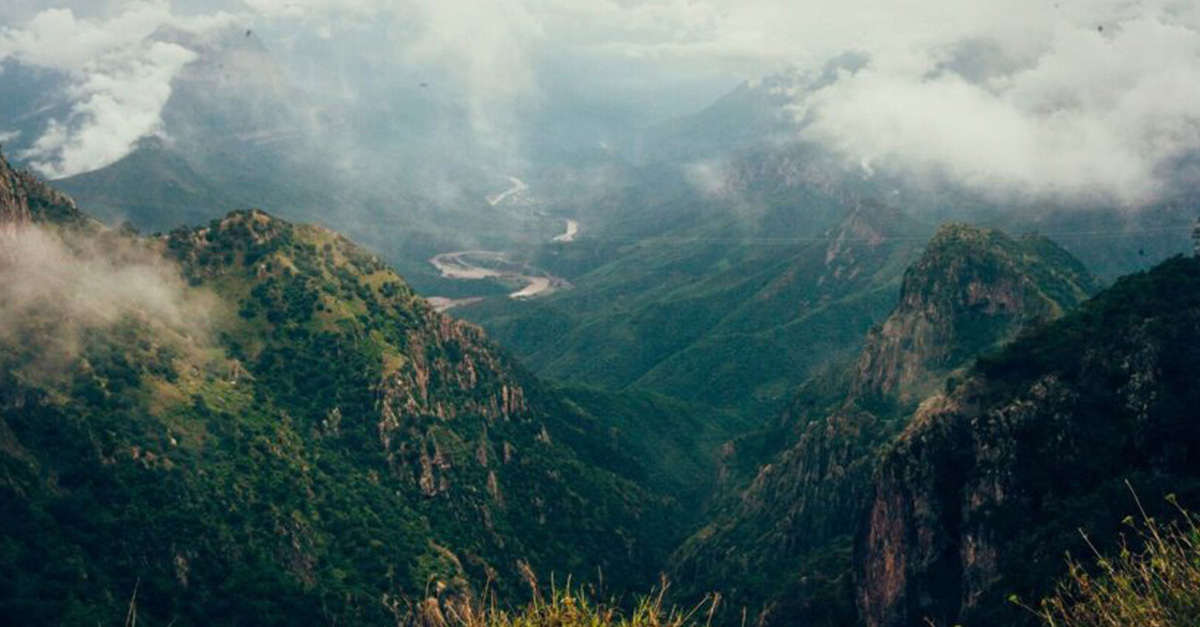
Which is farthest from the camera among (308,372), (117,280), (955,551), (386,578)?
(308,372)

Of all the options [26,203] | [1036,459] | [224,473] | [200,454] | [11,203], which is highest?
[11,203]

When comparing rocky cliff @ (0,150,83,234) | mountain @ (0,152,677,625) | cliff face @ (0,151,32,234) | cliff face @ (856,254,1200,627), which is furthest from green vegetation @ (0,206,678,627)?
cliff face @ (856,254,1200,627)

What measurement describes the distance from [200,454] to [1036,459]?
11794cm

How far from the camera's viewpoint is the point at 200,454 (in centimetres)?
15575

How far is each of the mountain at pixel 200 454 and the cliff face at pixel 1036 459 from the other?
180 ft

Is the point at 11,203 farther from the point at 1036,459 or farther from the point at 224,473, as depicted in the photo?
the point at 1036,459

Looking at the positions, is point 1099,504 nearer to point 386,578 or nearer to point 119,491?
point 386,578

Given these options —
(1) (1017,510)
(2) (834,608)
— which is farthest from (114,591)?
(1) (1017,510)

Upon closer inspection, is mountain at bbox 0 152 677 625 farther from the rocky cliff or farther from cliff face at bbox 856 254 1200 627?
cliff face at bbox 856 254 1200 627

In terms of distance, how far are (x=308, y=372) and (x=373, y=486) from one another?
84.6ft

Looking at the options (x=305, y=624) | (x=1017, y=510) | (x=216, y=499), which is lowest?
(x=305, y=624)

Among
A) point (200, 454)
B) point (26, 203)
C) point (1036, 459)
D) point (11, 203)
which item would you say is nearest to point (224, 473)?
point (200, 454)

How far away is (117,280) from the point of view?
17438cm

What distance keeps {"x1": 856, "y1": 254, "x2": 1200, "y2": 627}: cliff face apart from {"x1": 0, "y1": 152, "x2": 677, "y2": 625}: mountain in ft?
180
